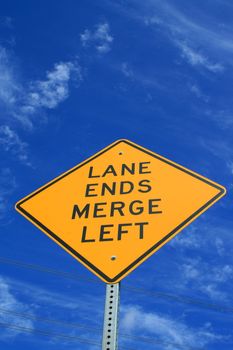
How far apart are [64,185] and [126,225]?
94cm

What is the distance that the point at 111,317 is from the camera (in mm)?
2959

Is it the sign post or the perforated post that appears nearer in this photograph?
the perforated post

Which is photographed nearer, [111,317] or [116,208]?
[111,317]

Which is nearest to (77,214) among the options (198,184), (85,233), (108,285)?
(85,233)

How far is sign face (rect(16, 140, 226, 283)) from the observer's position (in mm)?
3277

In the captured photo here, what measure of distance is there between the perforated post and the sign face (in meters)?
0.08

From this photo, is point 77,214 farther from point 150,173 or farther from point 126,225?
point 150,173

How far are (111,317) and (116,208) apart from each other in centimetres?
96

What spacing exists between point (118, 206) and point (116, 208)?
0.09 feet

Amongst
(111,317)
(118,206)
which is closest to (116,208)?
(118,206)

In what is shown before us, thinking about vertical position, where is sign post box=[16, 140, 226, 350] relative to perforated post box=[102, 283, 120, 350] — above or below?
above

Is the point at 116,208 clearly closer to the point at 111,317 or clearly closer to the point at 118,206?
the point at 118,206

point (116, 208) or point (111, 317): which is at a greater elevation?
point (116, 208)

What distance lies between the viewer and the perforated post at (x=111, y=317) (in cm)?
283
